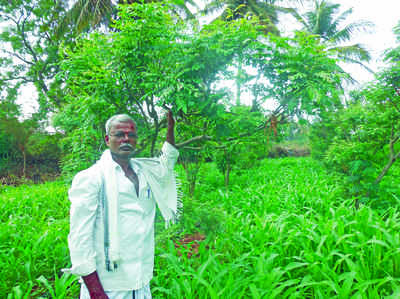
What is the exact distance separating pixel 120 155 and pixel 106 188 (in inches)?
9.5

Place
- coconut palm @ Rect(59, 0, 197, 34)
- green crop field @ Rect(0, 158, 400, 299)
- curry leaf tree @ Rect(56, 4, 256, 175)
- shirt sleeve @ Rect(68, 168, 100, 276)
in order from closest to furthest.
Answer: shirt sleeve @ Rect(68, 168, 100, 276), curry leaf tree @ Rect(56, 4, 256, 175), green crop field @ Rect(0, 158, 400, 299), coconut palm @ Rect(59, 0, 197, 34)

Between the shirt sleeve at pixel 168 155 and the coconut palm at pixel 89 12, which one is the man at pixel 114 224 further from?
the coconut palm at pixel 89 12

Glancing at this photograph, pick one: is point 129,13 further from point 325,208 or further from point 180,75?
point 325,208

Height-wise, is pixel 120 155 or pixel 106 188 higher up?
pixel 120 155

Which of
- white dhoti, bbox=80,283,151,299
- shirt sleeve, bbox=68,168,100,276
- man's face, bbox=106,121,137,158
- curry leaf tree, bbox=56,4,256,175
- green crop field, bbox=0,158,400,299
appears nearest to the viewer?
shirt sleeve, bbox=68,168,100,276

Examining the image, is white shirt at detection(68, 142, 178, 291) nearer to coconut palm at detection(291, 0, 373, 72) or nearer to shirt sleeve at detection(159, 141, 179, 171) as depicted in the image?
shirt sleeve at detection(159, 141, 179, 171)

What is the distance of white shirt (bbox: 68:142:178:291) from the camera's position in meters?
1.23

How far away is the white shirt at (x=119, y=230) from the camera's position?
1.23 m

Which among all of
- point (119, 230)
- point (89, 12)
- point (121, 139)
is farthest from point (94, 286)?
point (89, 12)

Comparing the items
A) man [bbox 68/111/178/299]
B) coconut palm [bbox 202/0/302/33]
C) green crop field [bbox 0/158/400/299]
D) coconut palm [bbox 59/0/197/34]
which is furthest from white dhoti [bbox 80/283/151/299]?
coconut palm [bbox 202/0/302/33]

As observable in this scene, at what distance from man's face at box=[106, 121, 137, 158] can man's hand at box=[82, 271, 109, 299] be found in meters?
0.69

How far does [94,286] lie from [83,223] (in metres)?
0.34

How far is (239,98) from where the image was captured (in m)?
2.19

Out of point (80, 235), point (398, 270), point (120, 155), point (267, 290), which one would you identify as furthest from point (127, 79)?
point (398, 270)
